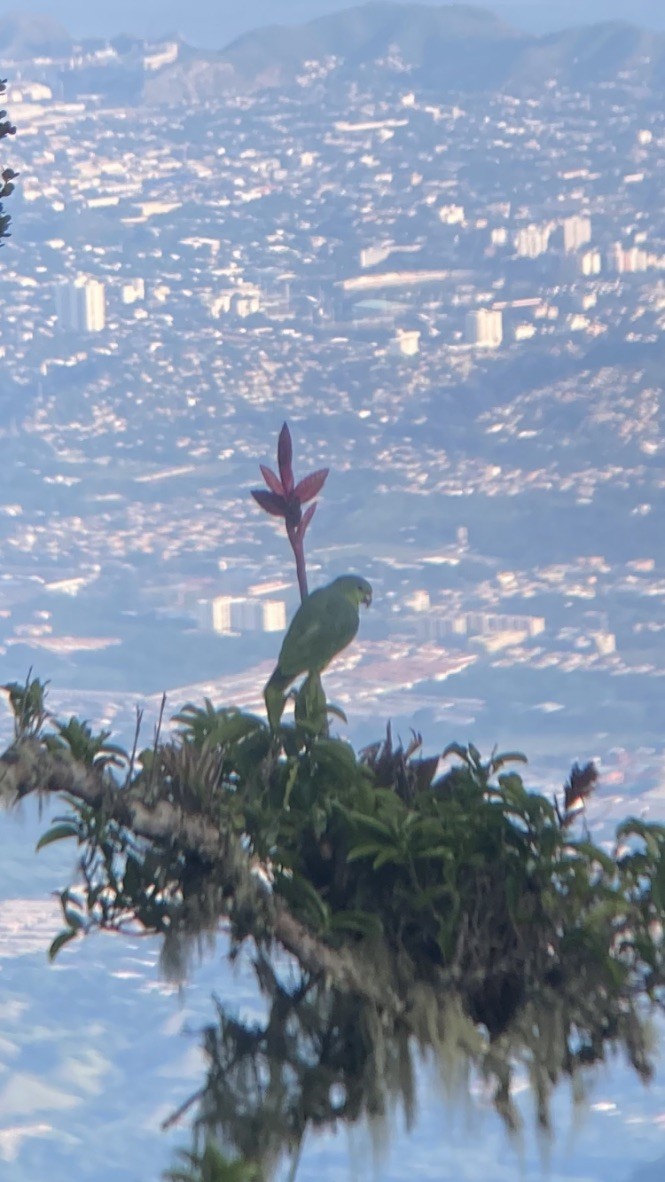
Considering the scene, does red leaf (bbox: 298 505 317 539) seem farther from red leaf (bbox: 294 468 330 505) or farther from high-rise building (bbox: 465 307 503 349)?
high-rise building (bbox: 465 307 503 349)

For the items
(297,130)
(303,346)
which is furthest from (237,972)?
(297,130)

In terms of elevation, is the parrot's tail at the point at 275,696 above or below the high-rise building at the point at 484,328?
below

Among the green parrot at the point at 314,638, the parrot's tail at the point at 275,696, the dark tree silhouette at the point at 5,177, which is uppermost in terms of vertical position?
the dark tree silhouette at the point at 5,177

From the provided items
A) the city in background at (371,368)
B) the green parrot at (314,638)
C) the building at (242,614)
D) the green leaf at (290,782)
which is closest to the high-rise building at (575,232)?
the city in background at (371,368)

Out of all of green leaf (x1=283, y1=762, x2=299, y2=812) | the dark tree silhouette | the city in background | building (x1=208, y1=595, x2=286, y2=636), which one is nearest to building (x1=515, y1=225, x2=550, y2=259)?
the city in background

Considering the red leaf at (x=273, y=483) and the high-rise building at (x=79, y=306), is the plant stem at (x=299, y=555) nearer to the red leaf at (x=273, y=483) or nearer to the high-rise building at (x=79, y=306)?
the red leaf at (x=273, y=483)
